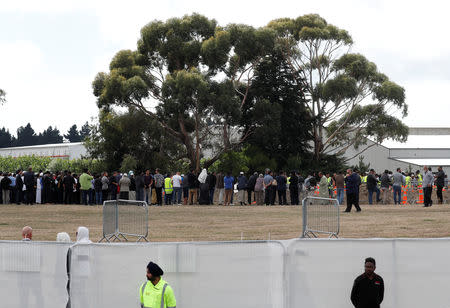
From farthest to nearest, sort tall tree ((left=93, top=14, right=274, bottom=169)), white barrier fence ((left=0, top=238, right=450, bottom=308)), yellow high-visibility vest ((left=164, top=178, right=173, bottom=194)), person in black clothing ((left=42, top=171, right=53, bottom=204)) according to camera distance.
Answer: tall tree ((left=93, top=14, right=274, bottom=169)) → person in black clothing ((left=42, top=171, right=53, bottom=204)) → yellow high-visibility vest ((left=164, top=178, right=173, bottom=194)) → white barrier fence ((left=0, top=238, right=450, bottom=308))

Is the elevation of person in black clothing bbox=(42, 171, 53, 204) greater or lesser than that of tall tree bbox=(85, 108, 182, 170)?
lesser

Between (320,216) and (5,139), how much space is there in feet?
579

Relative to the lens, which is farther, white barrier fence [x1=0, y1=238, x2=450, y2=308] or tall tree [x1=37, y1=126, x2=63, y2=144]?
tall tree [x1=37, y1=126, x2=63, y2=144]

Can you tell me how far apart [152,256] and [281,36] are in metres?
58.2

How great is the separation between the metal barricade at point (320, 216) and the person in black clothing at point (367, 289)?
5241mm

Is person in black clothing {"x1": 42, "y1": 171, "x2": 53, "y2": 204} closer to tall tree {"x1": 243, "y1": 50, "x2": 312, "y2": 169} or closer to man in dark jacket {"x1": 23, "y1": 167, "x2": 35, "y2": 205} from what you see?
man in dark jacket {"x1": 23, "y1": 167, "x2": 35, "y2": 205}

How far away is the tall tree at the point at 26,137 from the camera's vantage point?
191m

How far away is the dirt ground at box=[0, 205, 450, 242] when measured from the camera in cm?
2053

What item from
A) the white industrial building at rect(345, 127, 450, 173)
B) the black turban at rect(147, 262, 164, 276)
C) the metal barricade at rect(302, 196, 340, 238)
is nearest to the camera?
the black turban at rect(147, 262, 164, 276)

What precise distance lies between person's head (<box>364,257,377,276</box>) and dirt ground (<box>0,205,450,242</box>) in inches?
377

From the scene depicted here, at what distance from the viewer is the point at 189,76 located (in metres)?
54.3

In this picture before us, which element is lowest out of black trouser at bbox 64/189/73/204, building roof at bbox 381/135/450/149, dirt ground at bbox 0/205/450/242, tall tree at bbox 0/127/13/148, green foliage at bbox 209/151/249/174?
dirt ground at bbox 0/205/450/242

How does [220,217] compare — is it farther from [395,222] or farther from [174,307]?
[174,307]

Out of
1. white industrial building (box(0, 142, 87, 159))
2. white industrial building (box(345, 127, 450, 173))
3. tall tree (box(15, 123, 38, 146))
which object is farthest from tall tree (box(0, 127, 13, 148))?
white industrial building (box(345, 127, 450, 173))
